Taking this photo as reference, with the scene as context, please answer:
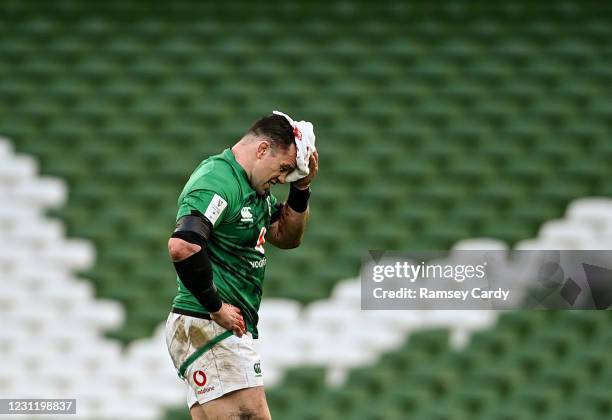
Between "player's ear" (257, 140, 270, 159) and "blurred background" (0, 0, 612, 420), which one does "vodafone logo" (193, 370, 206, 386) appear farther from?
"blurred background" (0, 0, 612, 420)

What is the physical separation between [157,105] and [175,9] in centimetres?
71

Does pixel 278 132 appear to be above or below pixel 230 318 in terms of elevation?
above

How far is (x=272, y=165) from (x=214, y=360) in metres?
0.57

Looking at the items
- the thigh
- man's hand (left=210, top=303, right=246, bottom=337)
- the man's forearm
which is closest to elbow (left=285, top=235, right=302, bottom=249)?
the man's forearm

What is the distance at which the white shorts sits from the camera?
2.81m

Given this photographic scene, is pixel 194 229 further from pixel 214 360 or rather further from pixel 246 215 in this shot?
pixel 214 360

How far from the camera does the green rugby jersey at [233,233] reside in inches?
107

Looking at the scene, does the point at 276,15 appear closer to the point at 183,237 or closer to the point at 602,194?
the point at 602,194

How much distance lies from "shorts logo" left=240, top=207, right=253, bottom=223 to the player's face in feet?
0.27

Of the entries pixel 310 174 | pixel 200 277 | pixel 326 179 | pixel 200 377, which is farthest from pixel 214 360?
pixel 326 179

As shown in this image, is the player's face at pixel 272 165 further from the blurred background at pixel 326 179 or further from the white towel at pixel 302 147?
the blurred background at pixel 326 179

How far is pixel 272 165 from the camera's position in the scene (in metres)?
2.83

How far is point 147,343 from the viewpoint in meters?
5.59

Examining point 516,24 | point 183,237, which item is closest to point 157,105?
point 516,24
